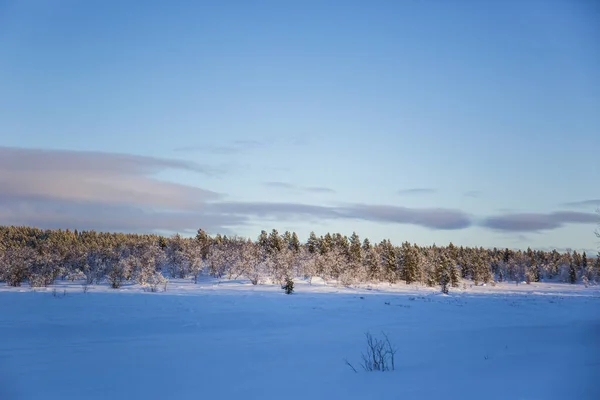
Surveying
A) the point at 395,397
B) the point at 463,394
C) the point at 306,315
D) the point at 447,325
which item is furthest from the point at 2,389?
the point at 447,325

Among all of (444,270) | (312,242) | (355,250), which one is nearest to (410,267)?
(444,270)

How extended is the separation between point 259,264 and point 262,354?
45.5m

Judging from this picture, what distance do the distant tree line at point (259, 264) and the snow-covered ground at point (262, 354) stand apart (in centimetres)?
1572

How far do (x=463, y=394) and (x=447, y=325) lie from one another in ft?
52.0

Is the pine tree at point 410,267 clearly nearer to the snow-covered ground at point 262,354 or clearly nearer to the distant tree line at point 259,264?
the distant tree line at point 259,264

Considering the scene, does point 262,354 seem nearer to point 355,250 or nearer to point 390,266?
point 390,266

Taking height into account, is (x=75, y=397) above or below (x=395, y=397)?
below

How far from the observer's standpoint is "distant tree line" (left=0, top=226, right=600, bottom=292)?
50250 millimetres

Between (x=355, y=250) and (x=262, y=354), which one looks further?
(x=355, y=250)

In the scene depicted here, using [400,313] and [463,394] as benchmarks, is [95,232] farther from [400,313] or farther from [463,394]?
[463,394]

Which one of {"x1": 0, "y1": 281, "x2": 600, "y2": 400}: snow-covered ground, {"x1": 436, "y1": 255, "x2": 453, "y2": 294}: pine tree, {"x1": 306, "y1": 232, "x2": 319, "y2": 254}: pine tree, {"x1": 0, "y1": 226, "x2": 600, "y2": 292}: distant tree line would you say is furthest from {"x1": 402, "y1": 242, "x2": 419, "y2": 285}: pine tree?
{"x1": 0, "y1": 281, "x2": 600, "y2": 400}: snow-covered ground

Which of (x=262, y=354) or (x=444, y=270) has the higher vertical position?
(x=444, y=270)

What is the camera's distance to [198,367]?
37.8ft

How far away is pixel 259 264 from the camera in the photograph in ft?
192
